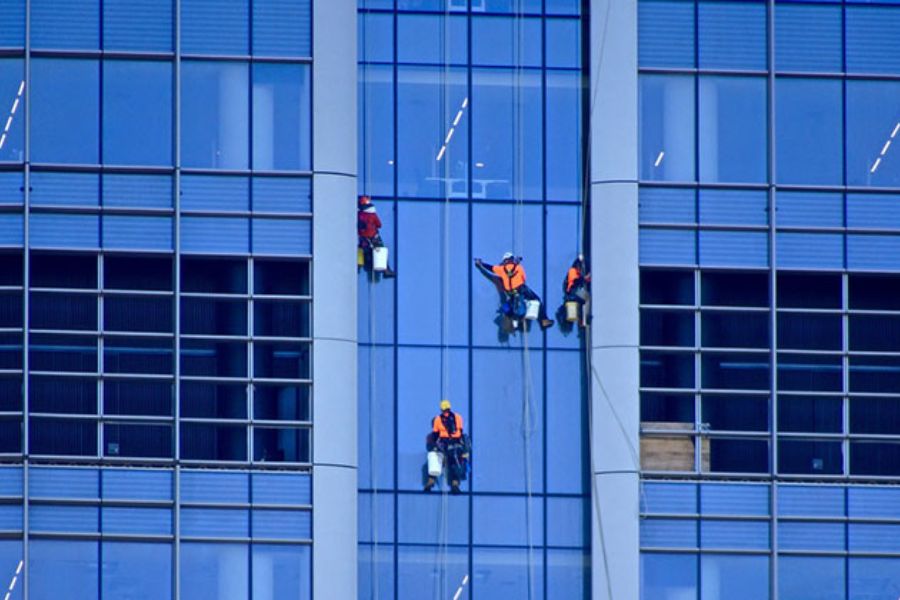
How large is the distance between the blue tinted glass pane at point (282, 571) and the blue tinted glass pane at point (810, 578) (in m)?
9.93

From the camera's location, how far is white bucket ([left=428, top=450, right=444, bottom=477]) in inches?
1708

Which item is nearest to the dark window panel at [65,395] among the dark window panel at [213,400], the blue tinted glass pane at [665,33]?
the dark window panel at [213,400]

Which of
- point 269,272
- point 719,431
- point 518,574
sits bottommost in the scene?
point 518,574

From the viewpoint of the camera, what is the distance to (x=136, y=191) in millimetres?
43125

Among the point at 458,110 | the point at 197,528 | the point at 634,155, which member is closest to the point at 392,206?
the point at 458,110

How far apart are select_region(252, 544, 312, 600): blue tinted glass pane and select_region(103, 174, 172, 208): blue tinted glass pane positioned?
753 centimetres

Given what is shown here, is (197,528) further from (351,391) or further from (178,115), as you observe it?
(178,115)

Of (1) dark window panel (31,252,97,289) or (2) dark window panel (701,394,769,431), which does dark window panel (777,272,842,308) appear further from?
(1) dark window panel (31,252,97,289)

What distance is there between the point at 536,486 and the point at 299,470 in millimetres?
5147

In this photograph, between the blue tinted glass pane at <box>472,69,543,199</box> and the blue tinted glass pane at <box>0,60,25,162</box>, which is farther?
the blue tinted glass pane at <box>472,69,543,199</box>

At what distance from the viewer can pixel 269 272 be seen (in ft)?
143

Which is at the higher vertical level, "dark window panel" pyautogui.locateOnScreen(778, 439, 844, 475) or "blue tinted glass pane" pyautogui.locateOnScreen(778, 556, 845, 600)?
"dark window panel" pyautogui.locateOnScreen(778, 439, 844, 475)

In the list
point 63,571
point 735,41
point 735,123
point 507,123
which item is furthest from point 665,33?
point 63,571

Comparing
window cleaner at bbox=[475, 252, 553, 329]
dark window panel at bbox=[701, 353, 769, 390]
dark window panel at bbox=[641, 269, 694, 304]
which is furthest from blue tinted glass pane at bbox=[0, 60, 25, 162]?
dark window panel at bbox=[701, 353, 769, 390]
